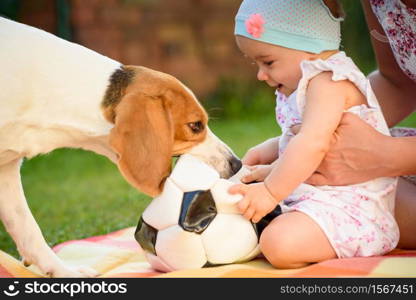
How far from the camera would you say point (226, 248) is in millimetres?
2393

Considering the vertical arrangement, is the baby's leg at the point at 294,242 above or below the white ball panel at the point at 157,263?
above

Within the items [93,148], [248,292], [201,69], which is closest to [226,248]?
[248,292]

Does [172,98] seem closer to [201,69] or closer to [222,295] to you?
[222,295]

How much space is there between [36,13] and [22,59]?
5658 mm

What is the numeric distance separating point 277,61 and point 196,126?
0.42 m

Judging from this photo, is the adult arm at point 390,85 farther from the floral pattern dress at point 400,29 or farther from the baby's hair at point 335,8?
the baby's hair at point 335,8

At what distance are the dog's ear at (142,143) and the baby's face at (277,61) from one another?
520 mm

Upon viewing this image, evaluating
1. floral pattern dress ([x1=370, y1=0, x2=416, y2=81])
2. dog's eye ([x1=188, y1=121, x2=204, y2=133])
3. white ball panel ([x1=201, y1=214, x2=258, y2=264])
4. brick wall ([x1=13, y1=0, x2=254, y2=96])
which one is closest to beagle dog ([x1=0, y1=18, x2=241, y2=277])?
dog's eye ([x1=188, y1=121, x2=204, y2=133])

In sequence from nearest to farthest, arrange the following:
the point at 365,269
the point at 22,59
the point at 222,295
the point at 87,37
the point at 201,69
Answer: the point at 222,295
the point at 365,269
the point at 22,59
the point at 87,37
the point at 201,69

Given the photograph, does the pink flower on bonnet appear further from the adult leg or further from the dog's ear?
the adult leg

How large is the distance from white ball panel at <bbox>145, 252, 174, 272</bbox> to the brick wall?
5.58 metres

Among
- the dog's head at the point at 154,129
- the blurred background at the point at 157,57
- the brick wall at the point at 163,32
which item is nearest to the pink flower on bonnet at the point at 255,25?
the dog's head at the point at 154,129

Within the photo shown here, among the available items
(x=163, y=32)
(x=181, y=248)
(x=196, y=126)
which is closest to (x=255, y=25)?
(x=196, y=126)

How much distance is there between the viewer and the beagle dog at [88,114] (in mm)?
2404
